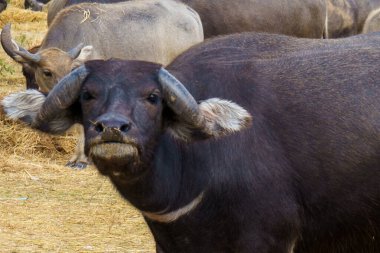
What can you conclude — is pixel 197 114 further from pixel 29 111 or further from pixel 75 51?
pixel 75 51

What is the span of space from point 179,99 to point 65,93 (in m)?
0.53

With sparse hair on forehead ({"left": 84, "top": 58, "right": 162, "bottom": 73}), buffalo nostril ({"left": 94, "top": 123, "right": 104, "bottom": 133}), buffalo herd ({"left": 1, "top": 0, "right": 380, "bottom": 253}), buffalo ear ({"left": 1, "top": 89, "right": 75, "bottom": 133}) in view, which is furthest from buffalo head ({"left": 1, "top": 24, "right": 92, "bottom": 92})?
buffalo nostril ({"left": 94, "top": 123, "right": 104, "bottom": 133})

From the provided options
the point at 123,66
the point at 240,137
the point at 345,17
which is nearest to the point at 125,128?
the point at 123,66

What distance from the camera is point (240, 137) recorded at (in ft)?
15.9

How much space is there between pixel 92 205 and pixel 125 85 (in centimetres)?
400

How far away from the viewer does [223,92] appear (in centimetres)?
492

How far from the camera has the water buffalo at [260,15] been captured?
13102 millimetres

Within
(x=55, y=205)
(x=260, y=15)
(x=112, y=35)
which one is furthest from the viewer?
(x=260, y=15)

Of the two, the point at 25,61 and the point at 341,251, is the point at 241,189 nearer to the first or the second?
the point at 341,251

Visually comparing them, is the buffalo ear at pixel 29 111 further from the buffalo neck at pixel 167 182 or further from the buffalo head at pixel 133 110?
the buffalo neck at pixel 167 182

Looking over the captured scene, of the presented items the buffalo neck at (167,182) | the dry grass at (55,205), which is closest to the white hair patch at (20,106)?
the buffalo neck at (167,182)

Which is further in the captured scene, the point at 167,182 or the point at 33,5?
the point at 33,5

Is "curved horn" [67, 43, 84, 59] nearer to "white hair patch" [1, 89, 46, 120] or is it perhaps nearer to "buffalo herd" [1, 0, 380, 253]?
"buffalo herd" [1, 0, 380, 253]

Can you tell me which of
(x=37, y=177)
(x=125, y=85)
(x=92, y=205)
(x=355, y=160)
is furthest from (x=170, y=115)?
(x=37, y=177)
